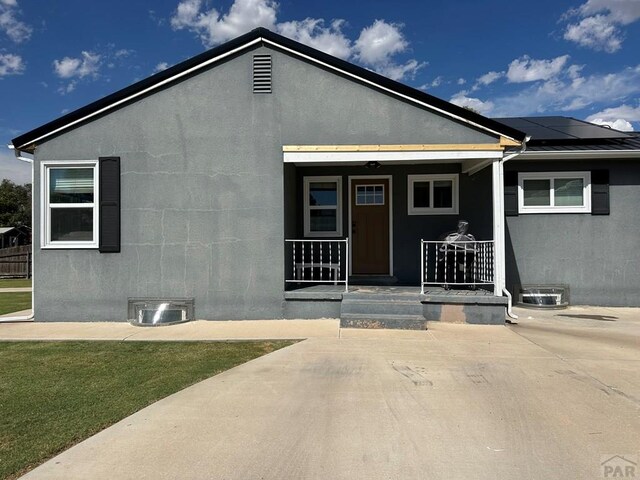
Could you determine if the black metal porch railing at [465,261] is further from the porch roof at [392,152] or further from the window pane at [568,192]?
the window pane at [568,192]

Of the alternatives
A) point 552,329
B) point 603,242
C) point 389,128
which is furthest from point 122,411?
point 603,242

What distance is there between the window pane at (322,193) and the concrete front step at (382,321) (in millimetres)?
3154

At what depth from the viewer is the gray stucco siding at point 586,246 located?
8.34 meters

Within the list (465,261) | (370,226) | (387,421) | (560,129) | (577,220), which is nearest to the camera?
(387,421)

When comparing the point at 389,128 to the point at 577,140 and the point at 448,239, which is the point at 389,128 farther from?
the point at 577,140

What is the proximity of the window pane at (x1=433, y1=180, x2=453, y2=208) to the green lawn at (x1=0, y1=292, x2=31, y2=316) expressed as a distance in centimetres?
928

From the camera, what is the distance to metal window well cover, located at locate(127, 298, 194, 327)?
6895 millimetres

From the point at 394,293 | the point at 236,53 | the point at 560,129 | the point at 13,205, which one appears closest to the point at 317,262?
the point at 394,293

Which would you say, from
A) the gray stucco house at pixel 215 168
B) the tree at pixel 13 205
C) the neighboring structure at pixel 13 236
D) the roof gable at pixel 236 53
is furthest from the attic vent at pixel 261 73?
the tree at pixel 13 205

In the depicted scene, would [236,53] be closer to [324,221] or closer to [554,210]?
[324,221]

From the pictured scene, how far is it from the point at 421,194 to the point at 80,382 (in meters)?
6.98

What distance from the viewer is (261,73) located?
6.99 meters

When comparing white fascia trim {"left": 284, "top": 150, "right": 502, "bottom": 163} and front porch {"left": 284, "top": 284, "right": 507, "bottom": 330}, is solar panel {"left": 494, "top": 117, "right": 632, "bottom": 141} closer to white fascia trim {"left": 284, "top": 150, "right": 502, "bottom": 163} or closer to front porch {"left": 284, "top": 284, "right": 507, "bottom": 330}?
white fascia trim {"left": 284, "top": 150, "right": 502, "bottom": 163}

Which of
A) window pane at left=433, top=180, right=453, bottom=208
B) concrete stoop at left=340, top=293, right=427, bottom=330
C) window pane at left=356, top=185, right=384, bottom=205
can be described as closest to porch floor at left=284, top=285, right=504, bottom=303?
concrete stoop at left=340, top=293, right=427, bottom=330
